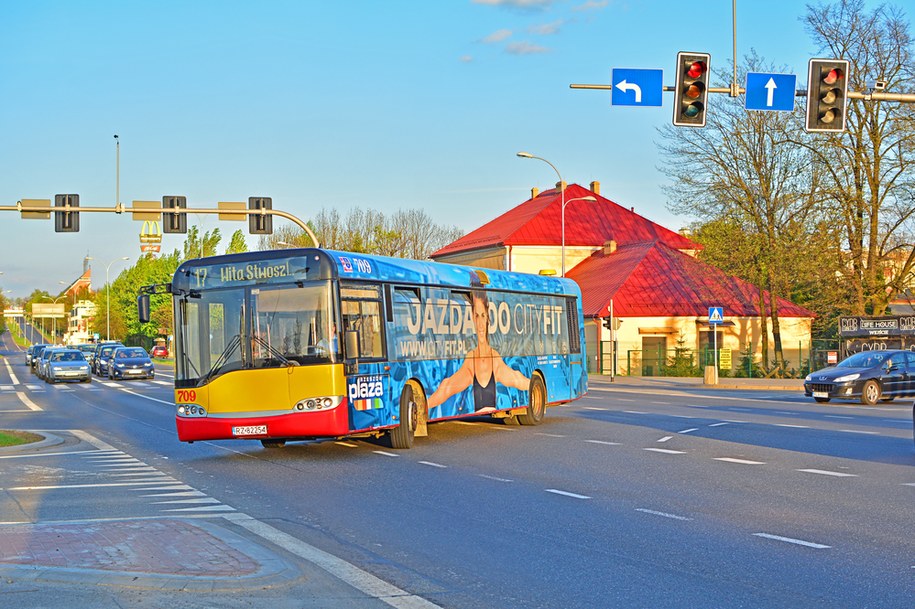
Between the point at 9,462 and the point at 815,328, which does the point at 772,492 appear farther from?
the point at 815,328

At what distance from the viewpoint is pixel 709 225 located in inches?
2046

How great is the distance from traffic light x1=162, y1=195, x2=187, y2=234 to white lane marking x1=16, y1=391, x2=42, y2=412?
20.6ft

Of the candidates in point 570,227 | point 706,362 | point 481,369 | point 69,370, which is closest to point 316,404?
point 481,369

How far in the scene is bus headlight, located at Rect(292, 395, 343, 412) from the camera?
52.7ft

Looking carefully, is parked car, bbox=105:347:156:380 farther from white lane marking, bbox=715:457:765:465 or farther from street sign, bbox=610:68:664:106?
white lane marking, bbox=715:457:765:465

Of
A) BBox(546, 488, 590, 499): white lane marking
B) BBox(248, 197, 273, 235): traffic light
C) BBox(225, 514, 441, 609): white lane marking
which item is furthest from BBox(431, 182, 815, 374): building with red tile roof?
BBox(225, 514, 441, 609): white lane marking

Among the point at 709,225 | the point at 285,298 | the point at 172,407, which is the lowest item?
the point at 172,407

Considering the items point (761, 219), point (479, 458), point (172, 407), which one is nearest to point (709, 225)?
point (761, 219)

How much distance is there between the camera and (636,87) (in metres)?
19.6

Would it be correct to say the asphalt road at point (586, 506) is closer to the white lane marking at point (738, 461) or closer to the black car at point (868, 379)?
the white lane marking at point (738, 461)

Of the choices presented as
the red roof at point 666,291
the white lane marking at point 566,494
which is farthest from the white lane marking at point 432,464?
the red roof at point 666,291

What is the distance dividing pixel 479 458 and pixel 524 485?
3179 millimetres

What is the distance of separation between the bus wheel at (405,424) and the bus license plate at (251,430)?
2.46 metres

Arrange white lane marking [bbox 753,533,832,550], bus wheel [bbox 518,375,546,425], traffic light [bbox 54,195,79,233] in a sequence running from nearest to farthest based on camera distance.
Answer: white lane marking [bbox 753,533,832,550] → bus wheel [bbox 518,375,546,425] → traffic light [bbox 54,195,79,233]
